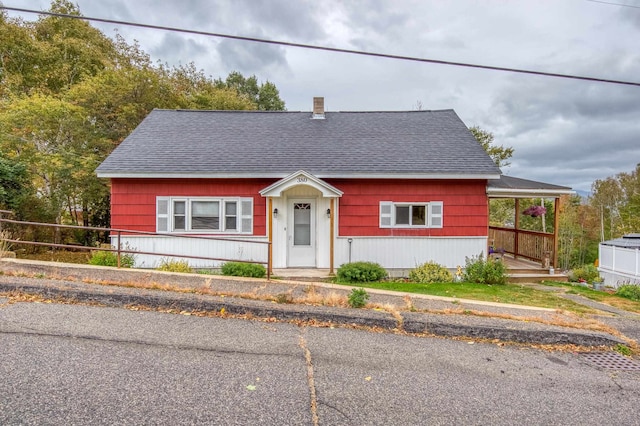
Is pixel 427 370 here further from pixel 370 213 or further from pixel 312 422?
pixel 370 213

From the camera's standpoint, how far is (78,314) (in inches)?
181

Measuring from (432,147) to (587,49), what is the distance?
5.15 metres

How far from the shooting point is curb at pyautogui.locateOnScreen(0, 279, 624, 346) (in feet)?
14.7

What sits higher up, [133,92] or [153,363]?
[133,92]

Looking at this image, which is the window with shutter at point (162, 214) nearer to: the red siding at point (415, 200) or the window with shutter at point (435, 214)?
the red siding at point (415, 200)

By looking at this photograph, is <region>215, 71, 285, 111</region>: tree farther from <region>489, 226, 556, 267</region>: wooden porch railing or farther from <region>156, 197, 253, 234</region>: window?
<region>156, 197, 253, 234</region>: window

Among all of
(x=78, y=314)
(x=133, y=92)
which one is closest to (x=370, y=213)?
(x=78, y=314)

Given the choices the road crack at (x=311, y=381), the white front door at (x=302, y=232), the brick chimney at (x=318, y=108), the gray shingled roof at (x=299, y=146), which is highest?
the brick chimney at (x=318, y=108)

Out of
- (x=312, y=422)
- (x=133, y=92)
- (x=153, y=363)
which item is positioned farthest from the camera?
(x=133, y=92)

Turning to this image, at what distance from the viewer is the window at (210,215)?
1010cm

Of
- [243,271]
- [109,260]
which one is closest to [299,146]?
[243,271]

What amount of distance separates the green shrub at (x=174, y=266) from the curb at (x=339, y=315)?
12.1 ft

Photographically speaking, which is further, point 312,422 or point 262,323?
point 262,323

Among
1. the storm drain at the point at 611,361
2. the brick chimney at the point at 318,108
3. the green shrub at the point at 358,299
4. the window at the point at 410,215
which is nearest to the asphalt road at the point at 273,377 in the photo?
the storm drain at the point at 611,361
